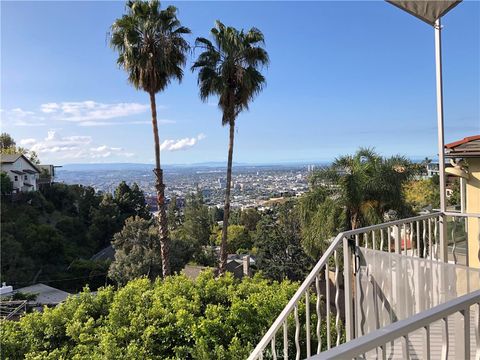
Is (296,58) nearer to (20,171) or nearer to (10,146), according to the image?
(20,171)

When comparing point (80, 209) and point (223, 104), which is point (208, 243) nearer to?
point (80, 209)

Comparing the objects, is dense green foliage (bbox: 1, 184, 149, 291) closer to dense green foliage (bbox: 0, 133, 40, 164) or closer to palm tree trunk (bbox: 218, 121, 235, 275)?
dense green foliage (bbox: 0, 133, 40, 164)

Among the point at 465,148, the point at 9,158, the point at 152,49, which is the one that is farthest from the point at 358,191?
the point at 9,158

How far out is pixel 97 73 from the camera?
1869 cm

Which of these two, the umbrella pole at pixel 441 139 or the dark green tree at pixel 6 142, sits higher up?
the dark green tree at pixel 6 142

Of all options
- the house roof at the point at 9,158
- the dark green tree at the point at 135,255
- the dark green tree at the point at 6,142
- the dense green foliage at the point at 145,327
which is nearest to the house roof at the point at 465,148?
the dense green foliage at the point at 145,327

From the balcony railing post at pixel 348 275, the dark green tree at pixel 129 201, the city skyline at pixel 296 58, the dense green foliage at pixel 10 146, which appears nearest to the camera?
the balcony railing post at pixel 348 275

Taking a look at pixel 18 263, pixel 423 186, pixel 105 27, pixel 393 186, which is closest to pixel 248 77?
pixel 105 27

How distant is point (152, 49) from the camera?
11.2 metres

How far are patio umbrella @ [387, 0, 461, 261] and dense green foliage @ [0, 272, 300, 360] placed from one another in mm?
2934

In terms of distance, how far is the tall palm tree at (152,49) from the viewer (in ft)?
36.4

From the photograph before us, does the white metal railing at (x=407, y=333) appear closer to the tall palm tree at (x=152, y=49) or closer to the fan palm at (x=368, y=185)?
the fan palm at (x=368, y=185)

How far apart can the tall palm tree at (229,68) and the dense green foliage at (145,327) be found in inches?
238

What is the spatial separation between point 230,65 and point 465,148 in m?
8.31
